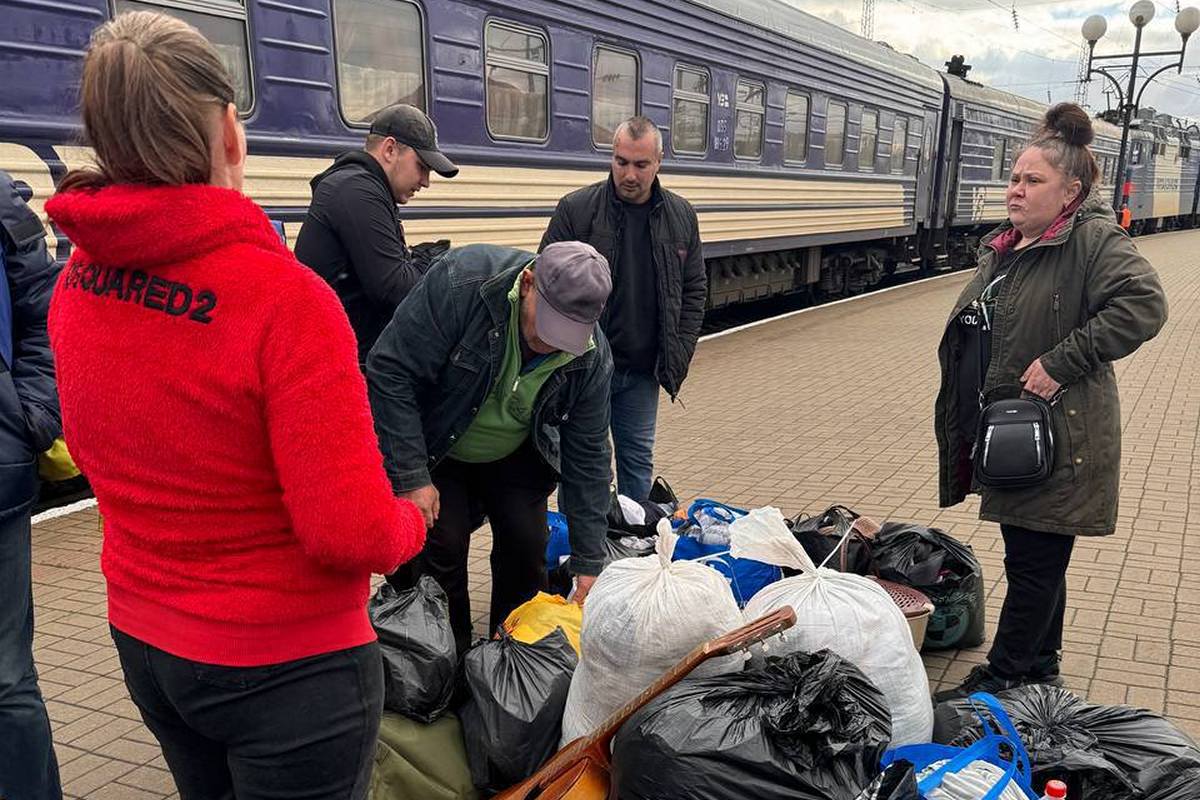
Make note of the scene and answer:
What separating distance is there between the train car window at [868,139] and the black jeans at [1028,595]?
10904mm

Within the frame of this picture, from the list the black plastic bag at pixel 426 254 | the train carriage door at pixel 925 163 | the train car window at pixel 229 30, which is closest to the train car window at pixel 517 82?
the train car window at pixel 229 30

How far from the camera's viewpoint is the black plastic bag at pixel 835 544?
11.3 feet

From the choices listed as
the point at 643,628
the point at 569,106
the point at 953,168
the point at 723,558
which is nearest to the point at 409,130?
the point at 723,558

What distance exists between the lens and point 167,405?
51.8 inches

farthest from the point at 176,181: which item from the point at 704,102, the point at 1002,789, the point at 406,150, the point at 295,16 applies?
the point at 704,102

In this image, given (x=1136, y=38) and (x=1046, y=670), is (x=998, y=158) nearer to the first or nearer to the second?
(x=1136, y=38)

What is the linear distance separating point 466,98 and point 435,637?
14.9 ft

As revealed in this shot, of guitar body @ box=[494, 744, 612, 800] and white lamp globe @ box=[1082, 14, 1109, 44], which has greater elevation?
white lamp globe @ box=[1082, 14, 1109, 44]

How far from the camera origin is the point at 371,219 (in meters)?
3.48

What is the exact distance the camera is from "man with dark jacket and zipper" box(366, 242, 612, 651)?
98.9 inches

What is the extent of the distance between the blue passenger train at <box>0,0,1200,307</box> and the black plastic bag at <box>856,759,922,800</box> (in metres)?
1.85

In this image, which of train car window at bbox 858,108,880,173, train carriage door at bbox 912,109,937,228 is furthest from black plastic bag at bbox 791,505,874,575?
train carriage door at bbox 912,109,937,228

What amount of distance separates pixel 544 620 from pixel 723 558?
824 mm

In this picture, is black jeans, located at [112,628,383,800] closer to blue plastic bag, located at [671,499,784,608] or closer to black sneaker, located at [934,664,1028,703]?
blue plastic bag, located at [671,499,784,608]
